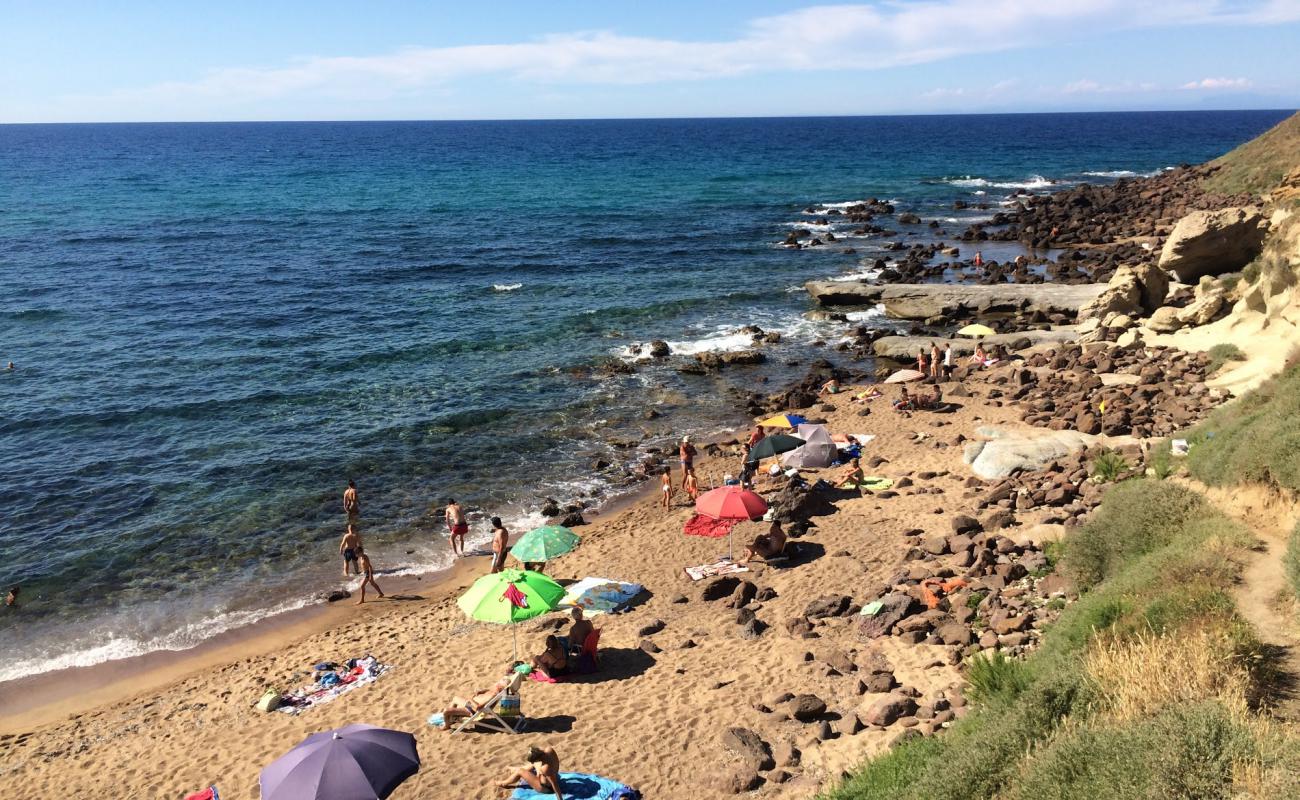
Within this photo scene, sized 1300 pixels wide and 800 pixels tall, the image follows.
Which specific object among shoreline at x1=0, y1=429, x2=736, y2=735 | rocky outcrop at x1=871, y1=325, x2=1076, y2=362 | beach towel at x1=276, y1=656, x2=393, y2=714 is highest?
rocky outcrop at x1=871, y1=325, x2=1076, y2=362

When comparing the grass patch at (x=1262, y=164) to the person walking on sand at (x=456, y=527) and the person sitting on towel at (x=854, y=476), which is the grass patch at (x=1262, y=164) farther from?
the person walking on sand at (x=456, y=527)

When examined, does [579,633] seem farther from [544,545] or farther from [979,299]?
[979,299]

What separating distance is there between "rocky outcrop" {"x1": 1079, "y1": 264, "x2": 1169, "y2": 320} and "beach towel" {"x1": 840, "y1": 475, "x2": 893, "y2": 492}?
15378 millimetres

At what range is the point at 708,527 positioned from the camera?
18781 millimetres

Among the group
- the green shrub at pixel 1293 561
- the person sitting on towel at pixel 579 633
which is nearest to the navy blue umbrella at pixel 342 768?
the person sitting on towel at pixel 579 633

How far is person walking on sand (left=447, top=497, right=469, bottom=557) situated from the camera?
1964 cm

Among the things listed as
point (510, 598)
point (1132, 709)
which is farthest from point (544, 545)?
point (1132, 709)

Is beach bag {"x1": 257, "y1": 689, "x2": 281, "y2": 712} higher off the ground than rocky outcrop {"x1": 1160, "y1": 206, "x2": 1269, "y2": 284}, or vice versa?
rocky outcrop {"x1": 1160, "y1": 206, "x2": 1269, "y2": 284}

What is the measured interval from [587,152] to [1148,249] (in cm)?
10805

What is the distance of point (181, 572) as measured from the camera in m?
19.4

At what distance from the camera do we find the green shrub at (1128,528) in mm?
11922

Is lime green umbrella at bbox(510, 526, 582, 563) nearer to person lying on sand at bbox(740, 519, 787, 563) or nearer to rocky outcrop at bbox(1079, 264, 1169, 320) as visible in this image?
person lying on sand at bbox(740, 519, 787, 563)

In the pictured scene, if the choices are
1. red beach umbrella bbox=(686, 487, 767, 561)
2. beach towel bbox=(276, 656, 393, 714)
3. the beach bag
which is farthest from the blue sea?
red beach umbrella bbox=(686, 487, 767, 561)

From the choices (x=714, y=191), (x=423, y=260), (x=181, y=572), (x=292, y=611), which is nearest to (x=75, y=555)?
(x=181, y=572)
